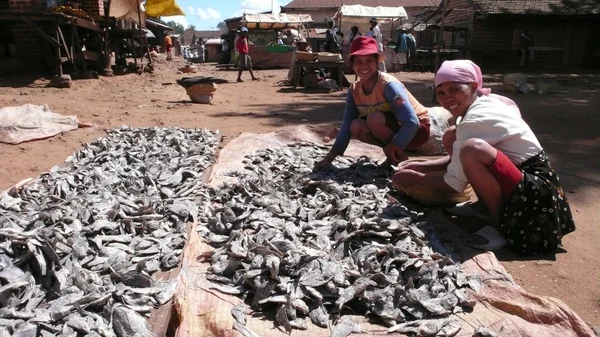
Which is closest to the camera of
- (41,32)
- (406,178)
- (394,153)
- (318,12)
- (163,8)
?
(406,178)

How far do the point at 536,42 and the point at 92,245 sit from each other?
62.1 feet

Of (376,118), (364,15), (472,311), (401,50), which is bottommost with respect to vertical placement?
(472,311)

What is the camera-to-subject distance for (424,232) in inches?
96.2

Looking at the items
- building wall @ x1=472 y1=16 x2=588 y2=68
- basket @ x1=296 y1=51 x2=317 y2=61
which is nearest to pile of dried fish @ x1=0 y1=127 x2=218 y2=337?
basket @ x1=296 y1=51 x2=317 y2=61

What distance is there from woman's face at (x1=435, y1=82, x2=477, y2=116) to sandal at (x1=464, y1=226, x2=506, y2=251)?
609 millimetres

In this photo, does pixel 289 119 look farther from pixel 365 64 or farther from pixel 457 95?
pixel 457 95

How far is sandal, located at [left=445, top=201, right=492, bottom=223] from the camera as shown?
8.93 feet

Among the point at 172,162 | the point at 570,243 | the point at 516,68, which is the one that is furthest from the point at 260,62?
the point at 570,243

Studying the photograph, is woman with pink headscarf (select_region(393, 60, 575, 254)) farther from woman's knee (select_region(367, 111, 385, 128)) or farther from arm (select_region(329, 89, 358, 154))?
arm (select_region(329, 89, 358, 154))

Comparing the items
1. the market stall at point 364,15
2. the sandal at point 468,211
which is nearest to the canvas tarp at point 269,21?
the market stall at point 364,15

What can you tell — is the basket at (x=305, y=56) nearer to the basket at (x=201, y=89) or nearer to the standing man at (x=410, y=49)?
the basket at (x=201, y=89)

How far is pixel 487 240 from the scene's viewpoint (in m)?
2.46

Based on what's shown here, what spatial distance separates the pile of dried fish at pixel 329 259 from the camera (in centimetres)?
184

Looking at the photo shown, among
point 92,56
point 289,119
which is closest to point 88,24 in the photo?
point 92,56
